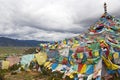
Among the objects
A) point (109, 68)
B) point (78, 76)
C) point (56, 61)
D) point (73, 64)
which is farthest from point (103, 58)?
point (56, 61)

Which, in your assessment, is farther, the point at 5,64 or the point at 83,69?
the point at 5,64

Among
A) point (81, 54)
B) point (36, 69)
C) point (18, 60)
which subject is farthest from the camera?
point (18, 60)

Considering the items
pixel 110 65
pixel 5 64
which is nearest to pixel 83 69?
pixel 110 65

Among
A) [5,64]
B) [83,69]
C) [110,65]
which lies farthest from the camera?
[5,64]

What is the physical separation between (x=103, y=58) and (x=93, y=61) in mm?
1419

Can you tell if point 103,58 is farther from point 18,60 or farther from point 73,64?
point 18,60

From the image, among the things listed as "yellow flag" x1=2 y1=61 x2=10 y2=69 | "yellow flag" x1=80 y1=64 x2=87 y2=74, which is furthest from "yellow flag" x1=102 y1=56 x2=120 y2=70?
"yellow flag" x1=2 y1=61 x2=10 y2=69

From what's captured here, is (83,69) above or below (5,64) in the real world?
above

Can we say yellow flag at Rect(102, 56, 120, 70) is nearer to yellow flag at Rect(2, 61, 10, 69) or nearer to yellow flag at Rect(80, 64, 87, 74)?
yellow flag at Rect(80, 64, 87, 74)

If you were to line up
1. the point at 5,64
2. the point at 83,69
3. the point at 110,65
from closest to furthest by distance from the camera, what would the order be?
the point at 110,65
the point at 83,69
the point at 5,64

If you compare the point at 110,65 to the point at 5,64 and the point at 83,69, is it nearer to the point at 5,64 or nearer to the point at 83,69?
the point at 83,69

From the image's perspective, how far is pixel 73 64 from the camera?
28.5m

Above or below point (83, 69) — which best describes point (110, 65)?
above

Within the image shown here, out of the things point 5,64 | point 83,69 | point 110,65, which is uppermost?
point 110,65
